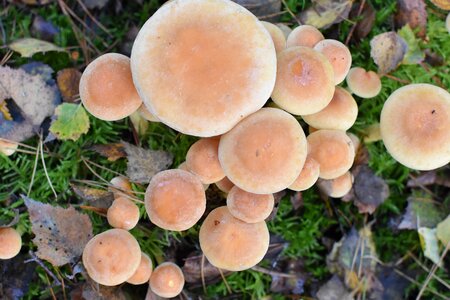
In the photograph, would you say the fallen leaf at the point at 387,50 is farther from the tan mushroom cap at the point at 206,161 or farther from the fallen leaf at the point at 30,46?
the fallen leaf at the point at 30,46

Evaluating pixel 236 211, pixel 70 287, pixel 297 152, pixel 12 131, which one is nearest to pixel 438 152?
pixel 297 152

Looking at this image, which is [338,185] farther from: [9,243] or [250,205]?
[9,243]

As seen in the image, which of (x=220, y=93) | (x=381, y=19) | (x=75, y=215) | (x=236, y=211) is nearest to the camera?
(x=220, y=93)

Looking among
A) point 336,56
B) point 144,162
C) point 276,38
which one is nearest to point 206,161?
point 144,162

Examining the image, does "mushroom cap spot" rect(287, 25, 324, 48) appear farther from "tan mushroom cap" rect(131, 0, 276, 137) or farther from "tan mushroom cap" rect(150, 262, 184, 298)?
"tan mushroom cap" rect(150, 262, 184, 298)

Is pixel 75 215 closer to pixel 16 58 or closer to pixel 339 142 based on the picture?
pixel 16 58

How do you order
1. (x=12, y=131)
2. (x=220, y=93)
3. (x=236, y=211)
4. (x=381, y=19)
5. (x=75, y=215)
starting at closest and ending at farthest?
1. (x=220, y=93)
2. (x=236, y=211)
3. (x=75, y=215)
4. (x=12, y=131)
5. (x=381, y=19)

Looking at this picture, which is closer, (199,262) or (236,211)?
(236,211)
